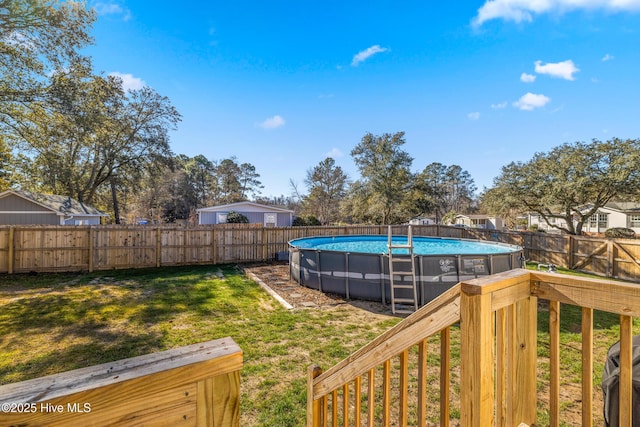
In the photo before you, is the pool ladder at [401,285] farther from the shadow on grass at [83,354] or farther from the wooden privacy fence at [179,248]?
the wooden privacy fence at [179,248]

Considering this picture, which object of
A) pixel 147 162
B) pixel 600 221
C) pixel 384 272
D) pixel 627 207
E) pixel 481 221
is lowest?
pixel 384 272

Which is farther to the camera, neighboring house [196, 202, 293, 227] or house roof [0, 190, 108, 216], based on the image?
neighboring house [196, 202, 293, 227]

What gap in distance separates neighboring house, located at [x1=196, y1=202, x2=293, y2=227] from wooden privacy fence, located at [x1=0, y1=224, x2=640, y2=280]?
8314 mm

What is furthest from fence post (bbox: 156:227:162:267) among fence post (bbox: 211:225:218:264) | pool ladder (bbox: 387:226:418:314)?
pool ladder (bbox: 387:226:418:314)

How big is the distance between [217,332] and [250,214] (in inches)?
646

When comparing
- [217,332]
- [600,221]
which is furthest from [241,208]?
[600,221]

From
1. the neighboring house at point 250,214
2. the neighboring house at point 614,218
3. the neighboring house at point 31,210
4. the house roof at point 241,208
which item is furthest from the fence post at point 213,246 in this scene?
the neighboring house at point 614,218

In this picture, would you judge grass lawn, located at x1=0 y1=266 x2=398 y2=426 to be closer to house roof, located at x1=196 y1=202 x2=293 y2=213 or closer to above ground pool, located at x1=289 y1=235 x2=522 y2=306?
above ground pool, located at x1=289 y1=235 x2=522 y2=306

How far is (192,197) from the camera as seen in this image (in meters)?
33.0

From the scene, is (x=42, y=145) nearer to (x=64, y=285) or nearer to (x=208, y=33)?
(x=64, y=285)

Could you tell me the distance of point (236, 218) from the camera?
19.3 meters

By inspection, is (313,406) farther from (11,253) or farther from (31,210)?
(31,210)

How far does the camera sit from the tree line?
8.95 meters

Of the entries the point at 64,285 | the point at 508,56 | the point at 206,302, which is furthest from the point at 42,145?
the point at 508,56
